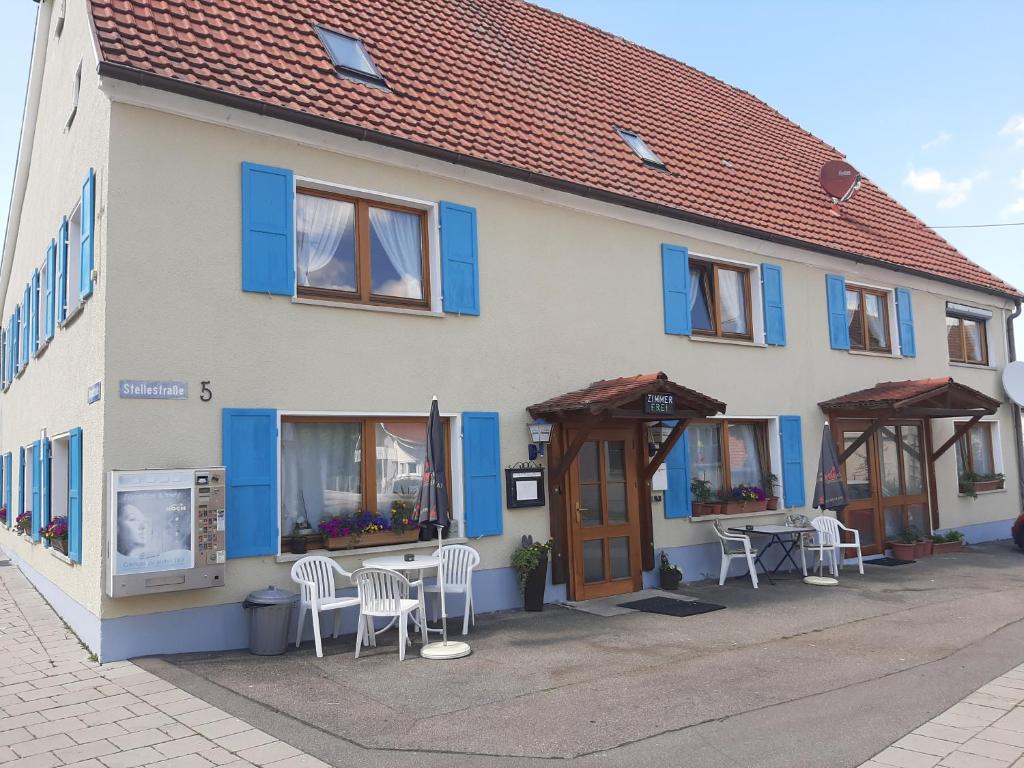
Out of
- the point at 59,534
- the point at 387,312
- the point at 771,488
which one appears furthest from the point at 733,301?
the point at 59,534

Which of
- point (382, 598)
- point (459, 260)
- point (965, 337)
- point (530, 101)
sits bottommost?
point (382, 598)

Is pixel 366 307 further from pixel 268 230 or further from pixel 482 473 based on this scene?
pixel 482 473

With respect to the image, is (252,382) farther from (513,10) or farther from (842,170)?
Answer: (842,170)

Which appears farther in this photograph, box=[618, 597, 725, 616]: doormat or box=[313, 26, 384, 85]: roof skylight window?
box=[313, 26, 384, 85]: roof skylight window

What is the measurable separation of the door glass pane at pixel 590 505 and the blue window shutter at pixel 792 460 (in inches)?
145

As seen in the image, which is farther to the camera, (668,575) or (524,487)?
(668,575)

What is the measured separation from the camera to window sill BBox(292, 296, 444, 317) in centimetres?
852

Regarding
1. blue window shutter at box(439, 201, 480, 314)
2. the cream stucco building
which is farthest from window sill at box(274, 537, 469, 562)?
blue window shutter at box(439, 201, 480, 314)

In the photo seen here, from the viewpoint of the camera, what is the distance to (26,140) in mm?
14406

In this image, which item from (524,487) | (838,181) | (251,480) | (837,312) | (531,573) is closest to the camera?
(251,480)

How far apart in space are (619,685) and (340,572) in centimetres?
299

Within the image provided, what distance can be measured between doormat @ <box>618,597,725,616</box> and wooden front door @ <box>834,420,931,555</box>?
4817 millimetres

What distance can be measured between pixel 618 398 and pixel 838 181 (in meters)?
9.17

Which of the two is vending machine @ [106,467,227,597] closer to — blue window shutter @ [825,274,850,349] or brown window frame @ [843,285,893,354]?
blue window shutter @ [825,274,850,349]
